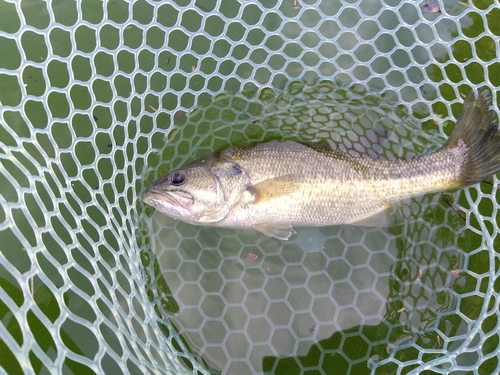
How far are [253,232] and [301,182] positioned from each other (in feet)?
2.50

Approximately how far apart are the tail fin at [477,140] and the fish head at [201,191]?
1.54m

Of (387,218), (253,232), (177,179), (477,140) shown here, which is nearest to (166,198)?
(177,179)

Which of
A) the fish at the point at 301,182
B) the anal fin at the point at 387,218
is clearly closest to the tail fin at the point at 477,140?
the fish at the point at 301,182

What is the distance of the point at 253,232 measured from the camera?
11.3 ft

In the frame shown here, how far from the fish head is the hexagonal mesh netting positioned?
48 cm

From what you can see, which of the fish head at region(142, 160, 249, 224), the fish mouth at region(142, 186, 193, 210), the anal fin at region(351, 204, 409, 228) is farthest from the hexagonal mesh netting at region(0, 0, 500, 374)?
the fish head at region(142, 160, 249, 224)

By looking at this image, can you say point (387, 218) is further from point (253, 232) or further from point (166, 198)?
point (166, 198)

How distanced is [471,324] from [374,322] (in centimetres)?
74

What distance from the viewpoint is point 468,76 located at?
12.2 ft

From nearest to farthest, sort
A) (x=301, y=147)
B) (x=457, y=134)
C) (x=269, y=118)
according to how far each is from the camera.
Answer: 1. (x=457, y=134)
2. (x=301, y=147)
3. (x=269, y=118)

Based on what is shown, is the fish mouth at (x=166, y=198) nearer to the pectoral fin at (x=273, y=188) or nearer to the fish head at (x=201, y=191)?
the fish head at (x=201, y=191)

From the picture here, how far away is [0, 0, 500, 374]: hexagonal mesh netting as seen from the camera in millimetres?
3148

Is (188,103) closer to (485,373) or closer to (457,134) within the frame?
(457,134)

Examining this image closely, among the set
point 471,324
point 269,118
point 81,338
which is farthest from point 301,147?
point 81,338
